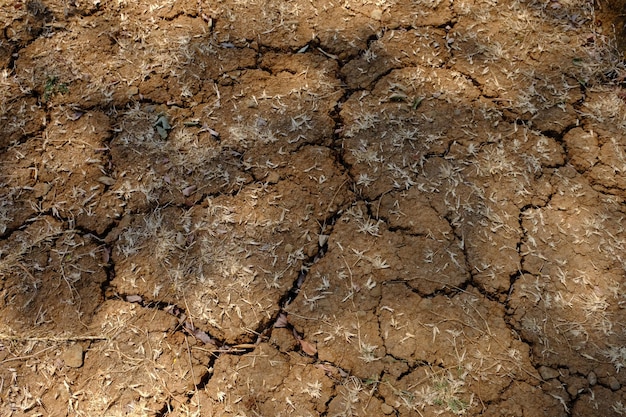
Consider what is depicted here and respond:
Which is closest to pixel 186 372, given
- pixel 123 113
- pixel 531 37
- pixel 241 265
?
pixel 241 265

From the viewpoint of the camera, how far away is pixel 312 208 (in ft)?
8.02

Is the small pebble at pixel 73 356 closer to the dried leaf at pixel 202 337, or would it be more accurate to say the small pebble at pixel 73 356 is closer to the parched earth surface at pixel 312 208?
the parched earth surface at pixel 312 208

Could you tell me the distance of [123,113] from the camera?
271 cm

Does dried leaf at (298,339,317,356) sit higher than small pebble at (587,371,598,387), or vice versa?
small pebble at (587,371,598,387)

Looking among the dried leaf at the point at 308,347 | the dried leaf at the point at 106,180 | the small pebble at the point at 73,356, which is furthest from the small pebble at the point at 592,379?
the dried leaf at the point at 106,180

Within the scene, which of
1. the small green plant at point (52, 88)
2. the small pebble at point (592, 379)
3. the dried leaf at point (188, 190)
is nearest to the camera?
the small pebble at point (592, 379)

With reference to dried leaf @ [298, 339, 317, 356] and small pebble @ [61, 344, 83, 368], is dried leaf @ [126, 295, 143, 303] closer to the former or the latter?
small pebble @ [61, 344, 83, 368]

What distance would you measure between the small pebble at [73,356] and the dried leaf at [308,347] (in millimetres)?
935

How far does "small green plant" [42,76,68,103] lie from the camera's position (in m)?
2.78

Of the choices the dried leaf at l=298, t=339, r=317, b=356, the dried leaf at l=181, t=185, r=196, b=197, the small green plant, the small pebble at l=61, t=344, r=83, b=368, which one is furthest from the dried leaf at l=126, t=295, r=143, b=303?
the small green plant

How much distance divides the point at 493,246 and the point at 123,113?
6.55 feet

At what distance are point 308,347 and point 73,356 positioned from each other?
3.26ft

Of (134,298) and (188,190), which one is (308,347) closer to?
(134,298)

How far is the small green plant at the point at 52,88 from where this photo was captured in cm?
278
